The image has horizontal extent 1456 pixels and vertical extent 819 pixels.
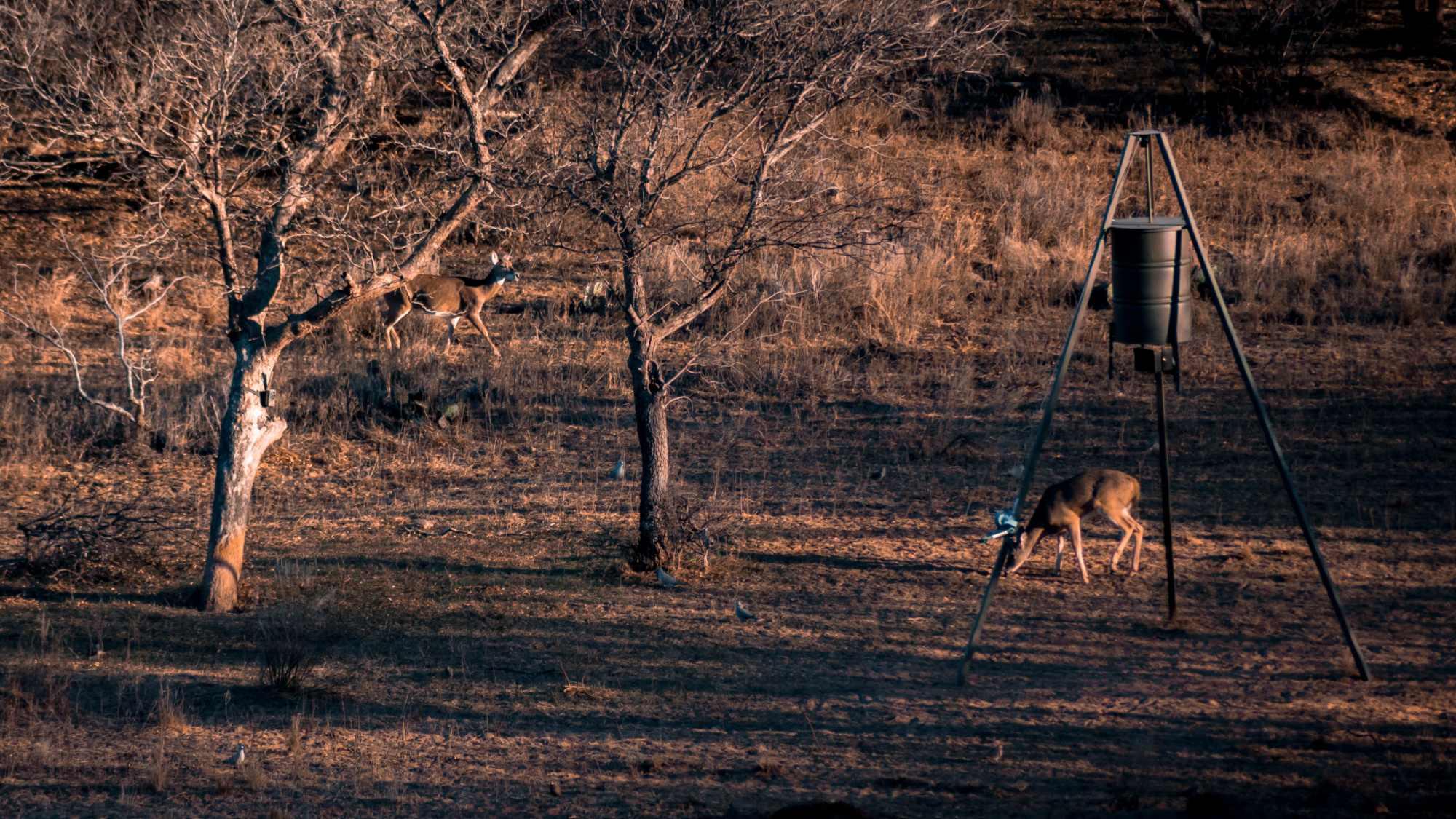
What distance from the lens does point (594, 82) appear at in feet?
44.1

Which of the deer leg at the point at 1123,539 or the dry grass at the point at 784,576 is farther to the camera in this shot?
the deer leg at the point at 1123,539

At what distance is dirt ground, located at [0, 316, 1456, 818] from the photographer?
541cm

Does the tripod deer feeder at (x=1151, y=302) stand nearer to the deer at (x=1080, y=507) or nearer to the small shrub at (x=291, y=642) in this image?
the deer at (x=1080, y=507)

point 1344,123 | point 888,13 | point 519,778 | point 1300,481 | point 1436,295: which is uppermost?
point 1344,123

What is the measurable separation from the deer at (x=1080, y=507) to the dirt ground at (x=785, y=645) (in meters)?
0.28

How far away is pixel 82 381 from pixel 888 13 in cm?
1036

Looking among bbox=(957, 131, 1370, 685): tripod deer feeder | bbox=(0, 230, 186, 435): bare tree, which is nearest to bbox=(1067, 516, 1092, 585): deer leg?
bbox=(957, 131, 1370, 685): tripod deer feeder

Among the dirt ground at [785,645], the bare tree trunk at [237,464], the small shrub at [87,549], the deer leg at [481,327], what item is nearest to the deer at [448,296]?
the deer leg at [481,327]

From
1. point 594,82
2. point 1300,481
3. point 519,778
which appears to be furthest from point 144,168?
point 1300,481

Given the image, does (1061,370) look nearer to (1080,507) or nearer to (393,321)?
(1080,507)

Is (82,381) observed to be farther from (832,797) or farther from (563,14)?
(832,797)

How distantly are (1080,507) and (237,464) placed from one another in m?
5.51

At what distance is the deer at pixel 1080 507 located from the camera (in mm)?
7754

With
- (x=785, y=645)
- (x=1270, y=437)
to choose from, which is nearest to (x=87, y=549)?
(x=785, y=645)
